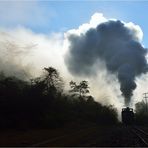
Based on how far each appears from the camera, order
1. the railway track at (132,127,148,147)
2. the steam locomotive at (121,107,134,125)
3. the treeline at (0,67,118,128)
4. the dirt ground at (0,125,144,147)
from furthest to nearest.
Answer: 1. the steam locomotive at (121,107,134,125)
2. the treeline at (0,67,118,128)
3. the dirt ground at (0,125,144,147)
4. the railway track at (132,127,148,147)

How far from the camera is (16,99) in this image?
44.8 metres

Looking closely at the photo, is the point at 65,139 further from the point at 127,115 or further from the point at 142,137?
the point at 127,115

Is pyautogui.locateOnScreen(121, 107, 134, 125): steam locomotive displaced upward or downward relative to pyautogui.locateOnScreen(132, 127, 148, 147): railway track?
upward

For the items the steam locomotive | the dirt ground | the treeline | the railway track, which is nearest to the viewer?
the railway track

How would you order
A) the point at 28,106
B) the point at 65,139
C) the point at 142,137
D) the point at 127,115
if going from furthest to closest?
the point at 127,115, the point at 28,106, the point at 142,137, the point at 65,139

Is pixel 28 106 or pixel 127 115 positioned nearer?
pixel 28 106

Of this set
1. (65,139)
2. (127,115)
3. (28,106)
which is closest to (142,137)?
(65,139)

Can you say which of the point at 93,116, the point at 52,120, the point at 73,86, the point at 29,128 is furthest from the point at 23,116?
the point at 73,86

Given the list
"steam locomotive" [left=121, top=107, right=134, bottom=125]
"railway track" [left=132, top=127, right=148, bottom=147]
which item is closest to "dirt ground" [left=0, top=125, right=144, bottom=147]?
"railway track" [left=132, top=127, right=148, bottom=147]

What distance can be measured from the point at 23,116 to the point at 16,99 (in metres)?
2.64

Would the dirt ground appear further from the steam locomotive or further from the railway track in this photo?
the steam locomotive

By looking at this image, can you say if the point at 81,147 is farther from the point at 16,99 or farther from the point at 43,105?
the point at 43,105

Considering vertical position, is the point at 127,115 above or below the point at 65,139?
above

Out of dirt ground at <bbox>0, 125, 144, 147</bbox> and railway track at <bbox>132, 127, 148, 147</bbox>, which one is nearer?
railway track at <bbox>132, 127, 148, 147</bbox>
